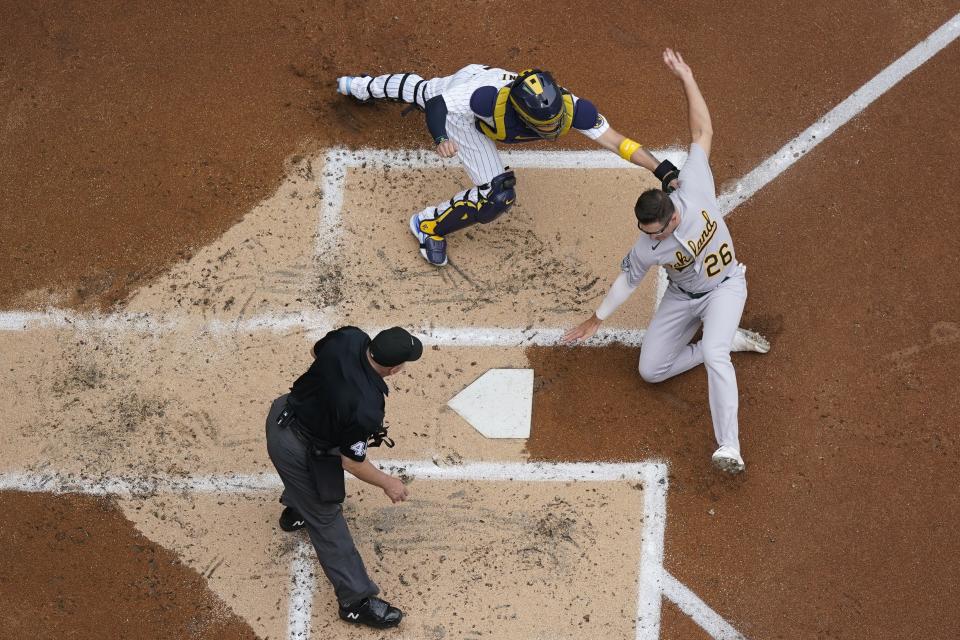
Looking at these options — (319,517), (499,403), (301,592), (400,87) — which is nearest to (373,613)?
(301,592)

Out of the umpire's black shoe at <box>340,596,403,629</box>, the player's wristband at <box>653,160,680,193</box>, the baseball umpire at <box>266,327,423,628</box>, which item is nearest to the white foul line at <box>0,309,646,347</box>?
the baseball umpire at <box>266,327,423,628</box>

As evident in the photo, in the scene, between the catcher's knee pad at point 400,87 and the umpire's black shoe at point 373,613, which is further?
the catcher's knee pad at point 400,87

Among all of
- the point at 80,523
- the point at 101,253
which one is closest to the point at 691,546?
the point at 80,523

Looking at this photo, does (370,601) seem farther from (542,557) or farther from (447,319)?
(447,319)

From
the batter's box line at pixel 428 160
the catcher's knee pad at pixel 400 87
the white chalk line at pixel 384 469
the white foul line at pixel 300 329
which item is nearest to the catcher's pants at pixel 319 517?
the white chalk line at pixel 384 469

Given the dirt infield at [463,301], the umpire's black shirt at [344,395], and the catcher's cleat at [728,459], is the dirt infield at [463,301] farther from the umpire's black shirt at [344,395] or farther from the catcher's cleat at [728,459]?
the umpire's black shirt at [344,395]

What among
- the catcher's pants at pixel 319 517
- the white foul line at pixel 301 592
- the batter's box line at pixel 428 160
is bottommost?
the white foul line at pixel 301 592

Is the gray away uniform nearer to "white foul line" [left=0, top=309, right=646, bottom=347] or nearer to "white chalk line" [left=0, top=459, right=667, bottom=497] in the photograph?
"white foul line" [left=0, top=309, right=646, bottom=347]
